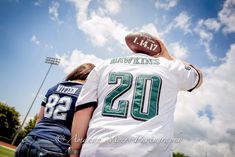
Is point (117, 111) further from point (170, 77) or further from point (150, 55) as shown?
point (150, 55)

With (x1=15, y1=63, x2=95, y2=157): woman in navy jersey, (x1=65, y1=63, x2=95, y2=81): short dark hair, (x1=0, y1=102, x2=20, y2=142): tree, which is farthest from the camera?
(x1=0, y1=102, x2=20, y2=142): tree

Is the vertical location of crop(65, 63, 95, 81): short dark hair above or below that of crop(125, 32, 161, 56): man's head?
below

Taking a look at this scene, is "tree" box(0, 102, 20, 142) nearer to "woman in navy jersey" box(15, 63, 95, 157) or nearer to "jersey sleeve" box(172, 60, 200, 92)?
"woman in navy jersey" box(15, 63, 95, 157)

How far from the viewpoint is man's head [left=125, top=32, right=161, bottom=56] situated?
245 centimetres

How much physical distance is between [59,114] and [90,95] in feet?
2.57

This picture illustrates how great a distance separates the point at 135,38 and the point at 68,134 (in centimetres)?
134

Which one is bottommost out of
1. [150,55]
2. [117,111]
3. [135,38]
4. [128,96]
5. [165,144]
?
[165,144]

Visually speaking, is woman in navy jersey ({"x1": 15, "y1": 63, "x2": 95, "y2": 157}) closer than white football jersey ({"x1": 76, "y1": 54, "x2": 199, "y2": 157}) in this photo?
No

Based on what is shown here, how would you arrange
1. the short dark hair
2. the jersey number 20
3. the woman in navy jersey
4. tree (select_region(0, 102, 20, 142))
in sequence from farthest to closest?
1. tree (select_region(0, 102, 20, 142))
2. the short dark hair
3. the woman in navy jersey
4. the jersey number 20

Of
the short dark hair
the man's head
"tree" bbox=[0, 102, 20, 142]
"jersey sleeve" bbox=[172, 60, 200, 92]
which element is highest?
"tree" bbox=[0, 102, 20, 142]

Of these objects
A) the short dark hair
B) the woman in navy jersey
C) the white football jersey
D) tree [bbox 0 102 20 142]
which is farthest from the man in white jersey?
tree [bbox 0 102 20 142]

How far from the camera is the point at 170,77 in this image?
2076 mm

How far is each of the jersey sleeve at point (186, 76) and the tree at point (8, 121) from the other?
180 feet

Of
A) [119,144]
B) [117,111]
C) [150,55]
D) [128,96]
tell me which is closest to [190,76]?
[150,55]
